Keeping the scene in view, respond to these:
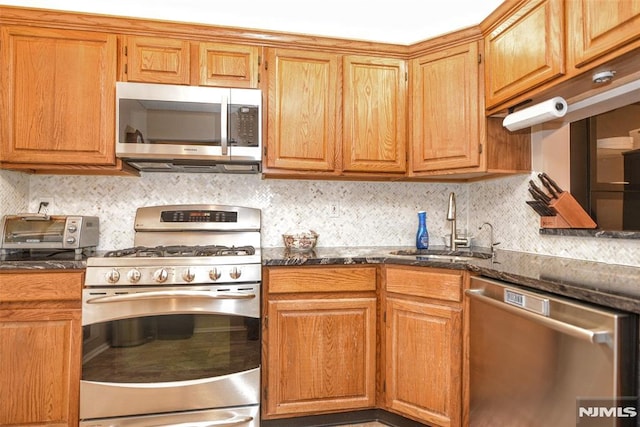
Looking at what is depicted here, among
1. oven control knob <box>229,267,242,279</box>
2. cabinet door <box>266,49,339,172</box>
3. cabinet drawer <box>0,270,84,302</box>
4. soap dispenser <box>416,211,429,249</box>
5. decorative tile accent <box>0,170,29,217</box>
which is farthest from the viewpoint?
soap dispenser <box>416,211,429,249</box>

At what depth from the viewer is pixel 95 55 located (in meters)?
1.90

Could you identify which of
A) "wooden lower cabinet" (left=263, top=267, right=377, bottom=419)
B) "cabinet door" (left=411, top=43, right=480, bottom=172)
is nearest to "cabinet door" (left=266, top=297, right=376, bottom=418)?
"wooden lower cabinet" (left=263, top=267, right=377, bottom=419)

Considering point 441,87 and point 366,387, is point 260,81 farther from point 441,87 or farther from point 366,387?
point 366,387

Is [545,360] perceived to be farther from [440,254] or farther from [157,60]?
[157,60]

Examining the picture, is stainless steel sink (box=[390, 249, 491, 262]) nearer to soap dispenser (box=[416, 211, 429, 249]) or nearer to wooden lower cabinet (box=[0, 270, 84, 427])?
soap dispenser (box=[416, 211, 429, 249])

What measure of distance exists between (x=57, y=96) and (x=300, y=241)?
5.17 ft

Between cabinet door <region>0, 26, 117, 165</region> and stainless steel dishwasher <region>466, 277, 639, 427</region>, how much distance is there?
212cm

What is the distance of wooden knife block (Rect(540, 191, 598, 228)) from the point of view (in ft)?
5.56

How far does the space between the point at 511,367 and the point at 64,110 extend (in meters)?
2.54

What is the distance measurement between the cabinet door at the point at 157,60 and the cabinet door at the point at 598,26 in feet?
6.19

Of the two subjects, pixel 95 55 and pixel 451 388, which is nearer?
pixel 451 388

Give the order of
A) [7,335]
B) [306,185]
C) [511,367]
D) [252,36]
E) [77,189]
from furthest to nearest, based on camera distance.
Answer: [306,185]
[77,189]
[252,36]
[7,335]
[511,367]

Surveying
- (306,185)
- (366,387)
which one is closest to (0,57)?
(306,185)

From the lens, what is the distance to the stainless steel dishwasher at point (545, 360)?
38.5 inches
